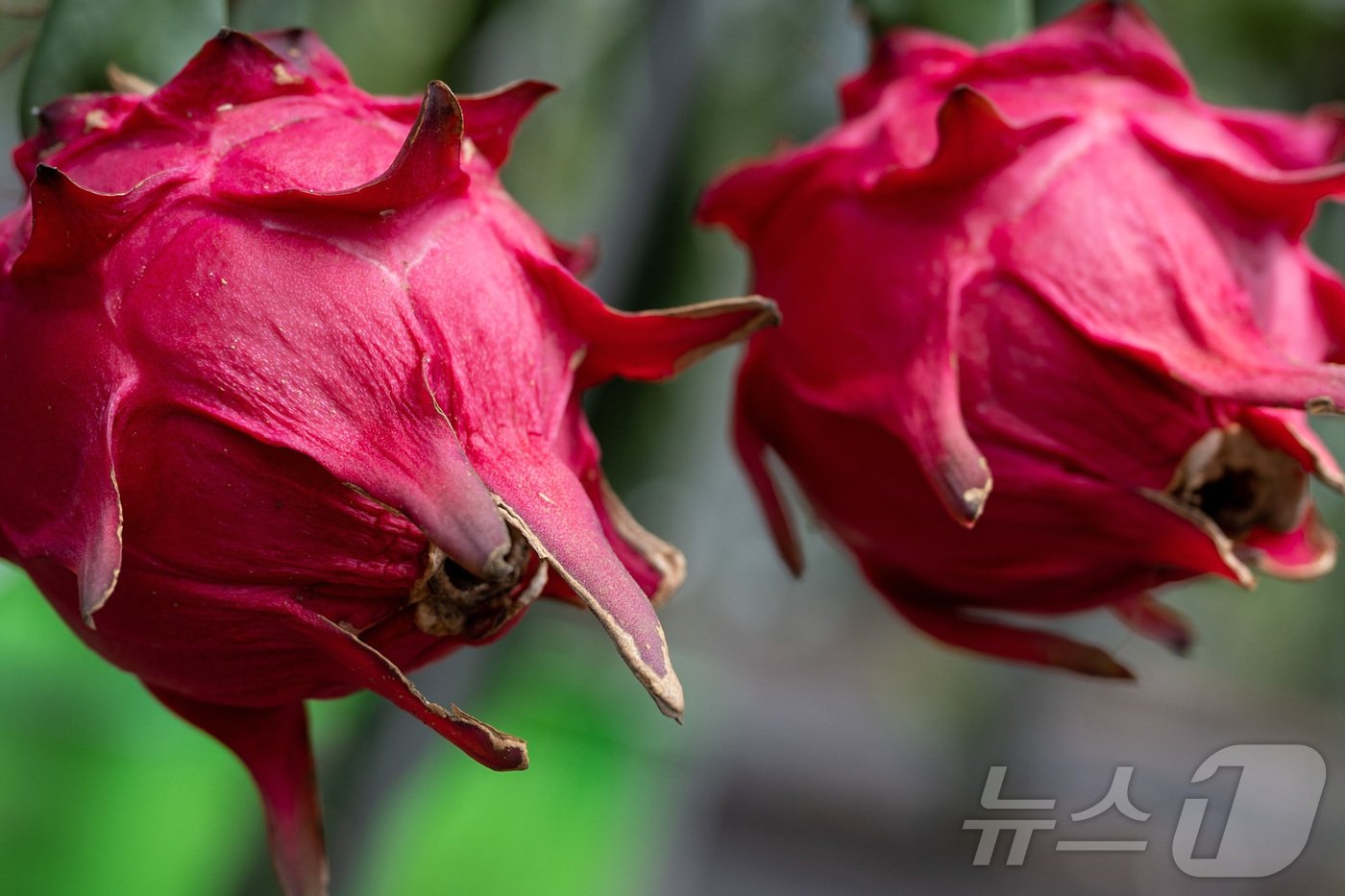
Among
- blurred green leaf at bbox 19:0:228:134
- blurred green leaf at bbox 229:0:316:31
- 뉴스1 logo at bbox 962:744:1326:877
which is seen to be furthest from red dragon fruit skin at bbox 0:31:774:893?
뉴스1 logo at bbox 962:744:1326:877

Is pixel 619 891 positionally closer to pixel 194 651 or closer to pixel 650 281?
pixel 650 281

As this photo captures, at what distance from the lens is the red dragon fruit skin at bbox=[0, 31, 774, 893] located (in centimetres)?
51

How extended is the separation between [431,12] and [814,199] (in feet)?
1.73

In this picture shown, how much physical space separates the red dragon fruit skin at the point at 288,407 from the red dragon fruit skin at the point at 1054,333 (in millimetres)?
220

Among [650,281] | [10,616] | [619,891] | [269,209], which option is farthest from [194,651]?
[619,891]

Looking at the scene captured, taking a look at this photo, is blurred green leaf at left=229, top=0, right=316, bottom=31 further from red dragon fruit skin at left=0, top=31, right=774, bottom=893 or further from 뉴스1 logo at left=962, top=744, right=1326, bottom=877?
뉴스1 logo at left=962, top=744, right=1326, bottom=877

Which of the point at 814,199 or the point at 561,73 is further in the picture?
the point at 561,73

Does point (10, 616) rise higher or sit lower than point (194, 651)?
lower

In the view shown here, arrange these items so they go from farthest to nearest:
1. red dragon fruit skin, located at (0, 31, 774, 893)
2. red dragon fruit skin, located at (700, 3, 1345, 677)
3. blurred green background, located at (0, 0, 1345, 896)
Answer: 1. blurred green background, located at (0, 0, 1345, 896)
2. red dragon fruit skin, located at (700, 3, 1345, 677)
3. red dragon fruit skin, located at (0, 31, 774, 893)

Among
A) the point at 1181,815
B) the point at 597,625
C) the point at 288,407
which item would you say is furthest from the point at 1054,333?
the point at 597,625

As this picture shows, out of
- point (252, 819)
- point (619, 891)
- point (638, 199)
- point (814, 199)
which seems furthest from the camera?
point (619, 891)

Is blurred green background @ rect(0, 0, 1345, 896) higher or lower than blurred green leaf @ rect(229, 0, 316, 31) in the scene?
lower

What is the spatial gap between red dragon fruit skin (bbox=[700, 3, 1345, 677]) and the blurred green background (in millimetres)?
232

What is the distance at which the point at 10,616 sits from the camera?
136 centimetres
